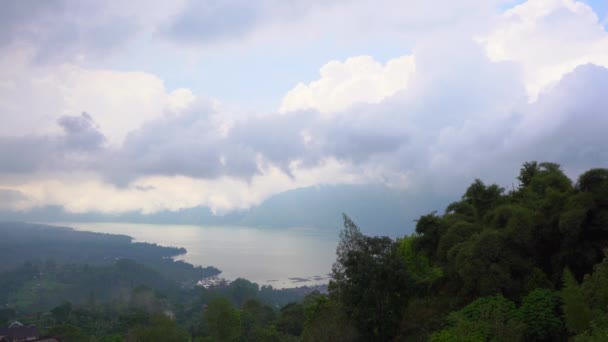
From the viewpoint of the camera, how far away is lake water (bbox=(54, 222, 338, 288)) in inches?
2359

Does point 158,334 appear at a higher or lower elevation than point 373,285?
lower

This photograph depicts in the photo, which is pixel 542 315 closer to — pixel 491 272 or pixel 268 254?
pixel 491 272

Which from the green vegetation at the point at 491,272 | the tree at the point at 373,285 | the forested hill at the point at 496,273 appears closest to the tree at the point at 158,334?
the green vegetation at the point at 491,272

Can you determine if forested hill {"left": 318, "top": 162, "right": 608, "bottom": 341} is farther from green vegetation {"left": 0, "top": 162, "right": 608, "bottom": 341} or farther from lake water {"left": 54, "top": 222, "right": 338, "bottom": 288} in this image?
lake water {"left": 54, "top": 222, "right": 338, "bottom": 288}

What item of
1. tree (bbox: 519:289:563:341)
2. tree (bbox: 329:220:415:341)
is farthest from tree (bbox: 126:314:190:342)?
tree (bbox: 519:289:563:341)

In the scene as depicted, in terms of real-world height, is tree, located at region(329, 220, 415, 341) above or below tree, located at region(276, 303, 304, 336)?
above

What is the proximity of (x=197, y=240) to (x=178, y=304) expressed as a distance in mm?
72355

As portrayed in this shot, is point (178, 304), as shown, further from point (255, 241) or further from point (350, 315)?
point (255, 241)

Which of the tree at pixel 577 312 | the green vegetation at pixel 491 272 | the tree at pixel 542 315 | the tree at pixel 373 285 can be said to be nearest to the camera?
the tree at pixel 577 312

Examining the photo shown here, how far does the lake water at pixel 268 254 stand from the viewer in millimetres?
59906

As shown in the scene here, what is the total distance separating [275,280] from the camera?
192 feet

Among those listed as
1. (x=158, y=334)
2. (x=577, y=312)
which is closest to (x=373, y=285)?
(x=577, y=312)

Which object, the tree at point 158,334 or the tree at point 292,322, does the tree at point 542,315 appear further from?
the tree at point 292,322

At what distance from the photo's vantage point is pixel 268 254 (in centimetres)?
7950
